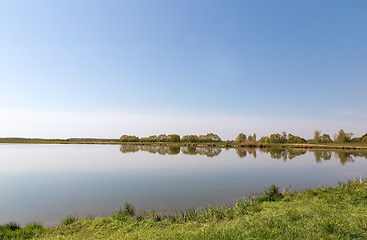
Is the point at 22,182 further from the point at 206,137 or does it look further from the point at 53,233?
the point at 206,137

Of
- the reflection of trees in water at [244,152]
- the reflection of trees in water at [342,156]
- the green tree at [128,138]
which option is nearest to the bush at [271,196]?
the reflection of trees in water at [342,156]

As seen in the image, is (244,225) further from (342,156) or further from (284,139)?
(284,139)

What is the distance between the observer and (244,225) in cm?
582

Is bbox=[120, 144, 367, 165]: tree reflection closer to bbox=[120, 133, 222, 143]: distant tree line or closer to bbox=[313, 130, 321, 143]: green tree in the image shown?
bbox=[313, 130, 321, 143]: green tree

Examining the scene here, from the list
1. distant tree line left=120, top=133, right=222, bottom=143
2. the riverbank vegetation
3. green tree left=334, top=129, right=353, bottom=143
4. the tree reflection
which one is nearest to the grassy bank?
the tree reflection

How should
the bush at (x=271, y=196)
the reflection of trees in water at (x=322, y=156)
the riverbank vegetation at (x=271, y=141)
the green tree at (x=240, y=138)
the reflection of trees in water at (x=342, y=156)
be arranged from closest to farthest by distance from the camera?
1. the bush at (x=271, y=196)
2. the reflection of trees in water at (x=342, y=156)
3. the reflection of trees in water at (x=322, y=156)
4. the riverbank vegetation at (x=271, y=141)
5. the green tree at (x=240, y=138)

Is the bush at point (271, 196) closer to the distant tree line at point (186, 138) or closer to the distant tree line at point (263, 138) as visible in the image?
the distant tree line at point (263, 138)

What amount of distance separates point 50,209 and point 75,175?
31.7 ft

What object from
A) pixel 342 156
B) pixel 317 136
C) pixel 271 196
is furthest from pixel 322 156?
pixel 317 136

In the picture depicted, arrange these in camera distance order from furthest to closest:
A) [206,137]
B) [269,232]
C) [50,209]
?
1. [206,137]
2. [50,209]
3. [269,232]

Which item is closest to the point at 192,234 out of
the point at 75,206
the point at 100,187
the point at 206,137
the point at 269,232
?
the point at 269,232

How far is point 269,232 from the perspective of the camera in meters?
4.91

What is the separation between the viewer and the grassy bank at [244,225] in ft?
15.9

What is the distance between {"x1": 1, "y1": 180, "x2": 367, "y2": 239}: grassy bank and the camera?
4.84 metres
